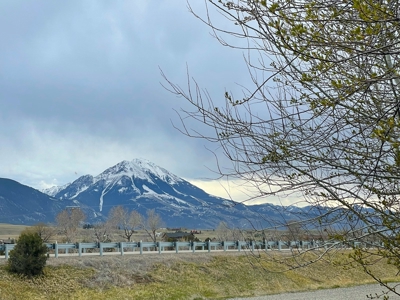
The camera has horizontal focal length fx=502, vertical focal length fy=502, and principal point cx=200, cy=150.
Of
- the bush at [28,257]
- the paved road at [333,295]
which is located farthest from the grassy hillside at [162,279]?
the paved road at [333,295]

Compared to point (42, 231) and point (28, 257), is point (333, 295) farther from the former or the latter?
point (42, 231)

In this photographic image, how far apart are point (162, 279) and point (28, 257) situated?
7349 mm

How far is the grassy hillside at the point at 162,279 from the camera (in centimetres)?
2320

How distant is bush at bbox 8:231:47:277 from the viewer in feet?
78.2

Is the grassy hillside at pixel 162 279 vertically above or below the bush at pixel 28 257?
below

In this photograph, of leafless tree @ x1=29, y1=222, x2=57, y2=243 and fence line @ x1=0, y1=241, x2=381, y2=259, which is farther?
leafless tree @ x1=29, y1=222, x2=57, y2=243

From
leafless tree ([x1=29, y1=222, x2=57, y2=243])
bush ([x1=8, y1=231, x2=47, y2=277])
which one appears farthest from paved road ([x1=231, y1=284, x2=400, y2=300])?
leafless tree ([x1=29, y1=222, x2=57, y2=243])

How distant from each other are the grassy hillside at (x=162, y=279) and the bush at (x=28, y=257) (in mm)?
546

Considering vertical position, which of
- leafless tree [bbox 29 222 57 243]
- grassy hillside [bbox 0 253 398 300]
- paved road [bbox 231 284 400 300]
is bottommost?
paved road [bbox 231 284 400 300]

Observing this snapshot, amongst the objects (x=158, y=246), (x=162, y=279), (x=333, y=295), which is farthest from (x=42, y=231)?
(x=333, y=295)

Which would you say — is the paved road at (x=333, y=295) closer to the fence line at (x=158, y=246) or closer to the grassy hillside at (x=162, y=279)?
the grassy hillside at (x=162, y=279)

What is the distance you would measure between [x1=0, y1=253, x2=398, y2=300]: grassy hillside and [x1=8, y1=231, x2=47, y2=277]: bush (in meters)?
0.55

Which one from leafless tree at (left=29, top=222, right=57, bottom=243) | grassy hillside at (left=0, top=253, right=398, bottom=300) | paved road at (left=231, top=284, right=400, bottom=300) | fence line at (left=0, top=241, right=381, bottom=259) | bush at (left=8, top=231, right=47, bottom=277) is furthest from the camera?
leafless tree at (left=29, top=222, right=57, bottom=243)

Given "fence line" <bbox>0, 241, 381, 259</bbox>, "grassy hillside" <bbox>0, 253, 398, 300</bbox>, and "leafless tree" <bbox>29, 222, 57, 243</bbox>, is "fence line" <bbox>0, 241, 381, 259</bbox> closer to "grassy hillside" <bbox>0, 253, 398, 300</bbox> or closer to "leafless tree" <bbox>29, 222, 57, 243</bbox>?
"grassy hillside" <bbox>0, 253, 398, 300</bbox>
